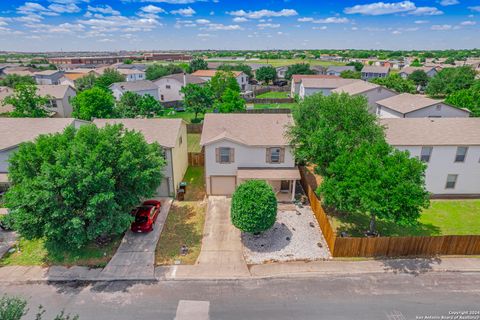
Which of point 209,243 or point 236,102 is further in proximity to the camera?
point 236,102

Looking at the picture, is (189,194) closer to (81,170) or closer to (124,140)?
(124,140)

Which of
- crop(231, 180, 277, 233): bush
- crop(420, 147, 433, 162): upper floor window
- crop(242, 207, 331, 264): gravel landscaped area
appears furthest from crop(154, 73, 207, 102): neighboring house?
crop(420, 147, 433, 162): upper floor window

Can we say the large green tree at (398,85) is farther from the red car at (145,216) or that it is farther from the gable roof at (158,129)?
the red car at (145,216)

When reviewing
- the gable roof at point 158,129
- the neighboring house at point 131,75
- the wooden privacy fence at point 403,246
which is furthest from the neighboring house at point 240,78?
the wooden privacy fence at point 403,246

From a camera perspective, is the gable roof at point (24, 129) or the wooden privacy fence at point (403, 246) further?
the gable roof at point (24, 129)

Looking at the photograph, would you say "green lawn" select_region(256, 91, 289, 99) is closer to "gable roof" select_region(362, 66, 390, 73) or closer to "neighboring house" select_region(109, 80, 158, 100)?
"neighboring house" select_region(109, 80, 158, 100)

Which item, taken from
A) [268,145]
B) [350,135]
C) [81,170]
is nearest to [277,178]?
[268,145]

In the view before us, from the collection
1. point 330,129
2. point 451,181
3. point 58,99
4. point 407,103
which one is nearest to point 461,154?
point 451,181
